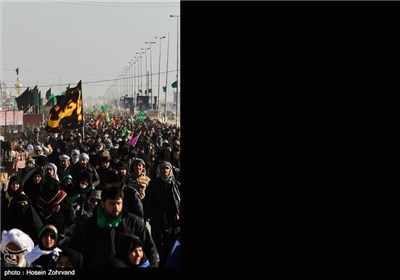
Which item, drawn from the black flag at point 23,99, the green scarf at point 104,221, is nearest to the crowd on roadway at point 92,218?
the green scarf at point 104,221

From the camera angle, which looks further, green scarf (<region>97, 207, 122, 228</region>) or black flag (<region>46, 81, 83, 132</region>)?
black flag (<region>46, 81, 83, 132</region>)

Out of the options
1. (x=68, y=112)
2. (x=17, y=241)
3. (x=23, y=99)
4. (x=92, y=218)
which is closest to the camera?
(x=17, y=241)

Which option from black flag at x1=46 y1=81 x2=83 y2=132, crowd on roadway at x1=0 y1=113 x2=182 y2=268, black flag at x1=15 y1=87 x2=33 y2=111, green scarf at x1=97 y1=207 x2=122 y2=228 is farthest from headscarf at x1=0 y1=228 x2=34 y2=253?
black flag at x1=15 y1=87 x2=33 y2=111

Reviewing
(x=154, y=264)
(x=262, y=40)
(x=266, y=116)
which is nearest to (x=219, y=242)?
(x=154, y=264)

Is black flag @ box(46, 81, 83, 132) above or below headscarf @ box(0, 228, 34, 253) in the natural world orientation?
above

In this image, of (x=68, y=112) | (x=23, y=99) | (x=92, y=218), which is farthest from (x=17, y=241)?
(x=23, y=99)

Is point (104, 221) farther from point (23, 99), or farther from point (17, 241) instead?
point (23, 99)

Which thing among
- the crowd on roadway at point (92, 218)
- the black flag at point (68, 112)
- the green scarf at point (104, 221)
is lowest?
the crowd on roadway at point (92, 218)

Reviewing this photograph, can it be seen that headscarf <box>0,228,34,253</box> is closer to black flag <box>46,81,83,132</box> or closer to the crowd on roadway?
the crowd on roadway

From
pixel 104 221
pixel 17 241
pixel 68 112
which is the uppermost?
pixel 68 112

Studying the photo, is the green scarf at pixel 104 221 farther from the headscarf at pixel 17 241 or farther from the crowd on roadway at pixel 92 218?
the headscarf at pixel 17 241

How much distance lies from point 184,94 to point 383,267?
6.02 ft

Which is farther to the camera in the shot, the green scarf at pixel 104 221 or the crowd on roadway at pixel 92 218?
the green scarf at pixel 104 221

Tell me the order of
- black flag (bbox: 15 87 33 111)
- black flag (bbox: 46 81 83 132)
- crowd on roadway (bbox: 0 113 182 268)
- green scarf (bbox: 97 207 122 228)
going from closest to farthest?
1. crowd on roadway (bbox: 0 113 182 268)
2. green scarf (bbox: 97 207 122 228)
3. black flag (bbox: 46 81 83 132)
4. black flag (bbox: 15 87 33 111)
